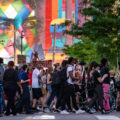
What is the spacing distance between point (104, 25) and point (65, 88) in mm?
16979

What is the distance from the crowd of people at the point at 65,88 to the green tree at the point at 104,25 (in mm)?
14341

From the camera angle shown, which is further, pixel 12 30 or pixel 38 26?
pixel 38 26

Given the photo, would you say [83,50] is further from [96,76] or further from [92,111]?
[96,76]

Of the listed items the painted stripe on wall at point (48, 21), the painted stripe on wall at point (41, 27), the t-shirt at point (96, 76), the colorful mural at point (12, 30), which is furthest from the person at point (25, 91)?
the painted stripe on wall at point (41, 27)

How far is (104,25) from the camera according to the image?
33.7 meters

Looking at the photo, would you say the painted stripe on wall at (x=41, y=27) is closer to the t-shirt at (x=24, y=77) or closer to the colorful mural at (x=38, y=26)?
the colorful mural at (x=38, y=26)

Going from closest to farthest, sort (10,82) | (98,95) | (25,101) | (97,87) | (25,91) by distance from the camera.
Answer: (10,82) < (97,87) < (98,95) < (25,91) < (25,101)

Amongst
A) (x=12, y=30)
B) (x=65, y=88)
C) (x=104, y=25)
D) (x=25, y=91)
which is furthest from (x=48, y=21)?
(x=25, y=91)

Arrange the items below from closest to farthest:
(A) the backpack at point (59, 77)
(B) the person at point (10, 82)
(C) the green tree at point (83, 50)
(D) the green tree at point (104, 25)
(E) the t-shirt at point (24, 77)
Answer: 1. (B) the person at point (10, 82)
2. (E) the t-shirt at point (24, 77)
3. (A) the backpack at point (59, 77)
4. (D) the green tree at point (104, 25)
5. (C) the green tree at point (83, 50)

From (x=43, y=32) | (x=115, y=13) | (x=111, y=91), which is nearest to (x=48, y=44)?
(x=43, y=32)

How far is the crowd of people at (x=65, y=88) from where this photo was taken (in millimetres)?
15945

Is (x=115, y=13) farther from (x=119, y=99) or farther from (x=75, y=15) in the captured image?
(x=75, y=15)

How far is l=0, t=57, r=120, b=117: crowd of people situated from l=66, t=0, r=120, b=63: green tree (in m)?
14.3

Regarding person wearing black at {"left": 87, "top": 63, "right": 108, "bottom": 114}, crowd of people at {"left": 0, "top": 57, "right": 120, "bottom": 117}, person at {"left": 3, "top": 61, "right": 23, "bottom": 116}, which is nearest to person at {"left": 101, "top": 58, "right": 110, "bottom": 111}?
crowd of people at {"left": 0, "top": 57, "right": 120, "bottom": 117}
